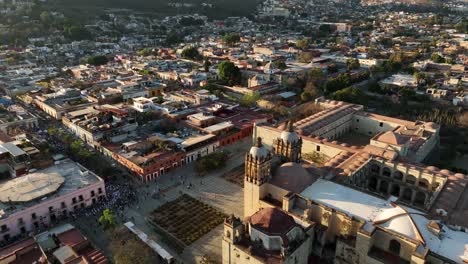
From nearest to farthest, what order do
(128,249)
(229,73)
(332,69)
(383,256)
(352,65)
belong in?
(383,256) < (128,249) < (229,73) < (332,69) < (352,65)

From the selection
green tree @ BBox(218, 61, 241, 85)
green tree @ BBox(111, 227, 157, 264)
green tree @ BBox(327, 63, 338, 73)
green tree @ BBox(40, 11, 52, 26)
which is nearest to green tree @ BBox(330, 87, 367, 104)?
green tree @ BBox(218, 61, 241, 85)

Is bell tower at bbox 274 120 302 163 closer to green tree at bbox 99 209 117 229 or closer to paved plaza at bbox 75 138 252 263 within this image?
paved plaza at bbox 75 138 252 263

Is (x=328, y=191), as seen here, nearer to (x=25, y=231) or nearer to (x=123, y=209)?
(x=123, y=209)

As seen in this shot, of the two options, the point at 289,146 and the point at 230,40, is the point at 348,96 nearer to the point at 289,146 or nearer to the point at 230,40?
the point at 289,146

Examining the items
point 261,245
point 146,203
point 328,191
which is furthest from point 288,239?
point 146,203

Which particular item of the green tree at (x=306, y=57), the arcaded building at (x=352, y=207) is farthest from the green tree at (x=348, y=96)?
the green tree at (x=306, y=57)

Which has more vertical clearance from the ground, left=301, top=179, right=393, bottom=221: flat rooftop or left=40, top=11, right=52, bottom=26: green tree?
left=40, top=11, right=52, bottom=26: green tree

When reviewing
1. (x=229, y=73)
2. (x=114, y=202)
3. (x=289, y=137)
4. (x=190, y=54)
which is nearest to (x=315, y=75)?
(x=229, y=73)
